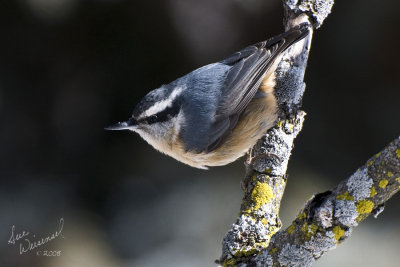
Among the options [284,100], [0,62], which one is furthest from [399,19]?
[0,62]

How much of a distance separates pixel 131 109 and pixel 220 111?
1.56m

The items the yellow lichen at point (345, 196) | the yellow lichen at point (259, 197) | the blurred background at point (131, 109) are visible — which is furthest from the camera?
the blurred background at point (131, 109)

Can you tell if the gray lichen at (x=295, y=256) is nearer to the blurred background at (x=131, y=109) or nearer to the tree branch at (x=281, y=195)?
the tree branch at (x=281, y=195)

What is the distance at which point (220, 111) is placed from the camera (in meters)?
3.77

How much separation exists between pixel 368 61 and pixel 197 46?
5.39ft

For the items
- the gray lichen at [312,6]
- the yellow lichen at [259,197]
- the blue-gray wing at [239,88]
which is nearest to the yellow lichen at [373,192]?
the yellow lichen at [259,197]

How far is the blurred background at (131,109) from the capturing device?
15.6 ft

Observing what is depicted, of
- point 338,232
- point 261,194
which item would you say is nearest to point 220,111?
point 261,194

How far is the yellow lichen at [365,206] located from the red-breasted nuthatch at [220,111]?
4.73ft

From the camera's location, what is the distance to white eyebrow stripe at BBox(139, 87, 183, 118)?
3518 mm

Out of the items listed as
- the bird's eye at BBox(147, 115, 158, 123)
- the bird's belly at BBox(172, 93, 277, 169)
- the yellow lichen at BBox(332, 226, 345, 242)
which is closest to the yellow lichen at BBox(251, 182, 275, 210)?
the bird's belly at BBox(172, 93, 277, 169)

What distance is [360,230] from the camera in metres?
4.79

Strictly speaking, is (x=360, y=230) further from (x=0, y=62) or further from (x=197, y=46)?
(x=0, y=62)

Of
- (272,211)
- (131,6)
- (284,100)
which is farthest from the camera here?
(131,6)
